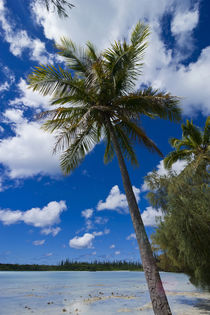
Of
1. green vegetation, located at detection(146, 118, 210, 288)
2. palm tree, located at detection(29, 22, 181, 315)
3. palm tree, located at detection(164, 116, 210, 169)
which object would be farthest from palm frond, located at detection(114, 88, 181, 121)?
palm tree, located at detection(164, 116, 210, 169)

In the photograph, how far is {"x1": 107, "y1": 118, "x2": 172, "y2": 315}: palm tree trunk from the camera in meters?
5.33

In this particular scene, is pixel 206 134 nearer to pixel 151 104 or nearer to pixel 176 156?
pixel 176 156

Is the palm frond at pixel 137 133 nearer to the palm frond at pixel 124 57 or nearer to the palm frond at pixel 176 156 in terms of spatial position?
the palm frond at pixel 124 57

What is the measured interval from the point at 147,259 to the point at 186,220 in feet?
12.4

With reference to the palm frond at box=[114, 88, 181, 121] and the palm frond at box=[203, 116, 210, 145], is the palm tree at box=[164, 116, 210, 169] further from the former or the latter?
the palm frond at box=[114, 88, 181, 121]

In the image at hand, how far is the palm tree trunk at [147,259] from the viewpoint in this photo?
533 cm

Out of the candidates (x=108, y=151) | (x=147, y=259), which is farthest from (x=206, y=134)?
(x=147, y=259)

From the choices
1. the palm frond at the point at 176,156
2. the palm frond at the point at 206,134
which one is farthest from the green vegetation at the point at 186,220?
the palm frond at the point at 176,156

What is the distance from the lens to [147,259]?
5.93 meters

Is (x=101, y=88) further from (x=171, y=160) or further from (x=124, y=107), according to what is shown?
(x=171, y=160)

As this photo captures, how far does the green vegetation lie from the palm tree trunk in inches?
137

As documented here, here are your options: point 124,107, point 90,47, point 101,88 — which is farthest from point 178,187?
point 90,47

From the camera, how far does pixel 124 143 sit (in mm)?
9766

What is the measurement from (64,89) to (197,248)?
8.70 m
